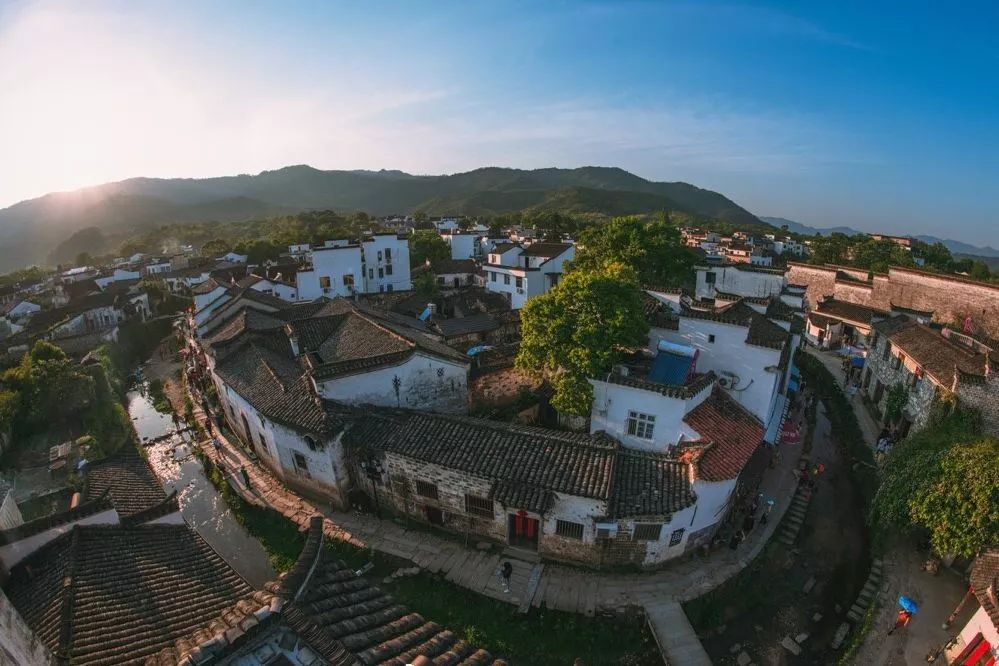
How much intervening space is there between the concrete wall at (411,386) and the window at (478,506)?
6166 mm

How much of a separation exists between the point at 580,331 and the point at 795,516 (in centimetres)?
1207

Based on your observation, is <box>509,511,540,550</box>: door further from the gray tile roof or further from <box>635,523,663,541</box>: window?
<box>635,523,663,541</box>: window

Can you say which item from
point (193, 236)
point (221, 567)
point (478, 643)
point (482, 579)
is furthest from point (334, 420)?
point (193, 236)

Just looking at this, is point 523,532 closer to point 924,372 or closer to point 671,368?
point 671,368

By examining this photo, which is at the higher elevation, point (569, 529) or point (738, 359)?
point (738, 359)

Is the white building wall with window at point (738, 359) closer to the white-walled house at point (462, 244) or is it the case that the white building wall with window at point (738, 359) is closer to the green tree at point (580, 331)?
the green tree at point (580, 331)

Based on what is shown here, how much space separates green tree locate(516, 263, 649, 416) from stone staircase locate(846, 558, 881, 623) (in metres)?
11.1

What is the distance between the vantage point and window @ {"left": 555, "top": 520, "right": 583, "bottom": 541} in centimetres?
1588

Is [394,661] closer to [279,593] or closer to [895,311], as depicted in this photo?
[279,593]

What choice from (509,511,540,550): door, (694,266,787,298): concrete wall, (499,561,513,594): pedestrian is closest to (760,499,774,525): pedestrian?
(509,511,540,550): door

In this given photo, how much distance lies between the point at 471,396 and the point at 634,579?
11.8 m

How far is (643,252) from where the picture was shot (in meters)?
39.6

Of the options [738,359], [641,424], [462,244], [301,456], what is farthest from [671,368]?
[462,244]

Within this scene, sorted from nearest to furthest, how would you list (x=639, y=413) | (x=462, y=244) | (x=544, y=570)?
(x=544, y=570) → (x=639, y=413) → (x=462, y=244)
